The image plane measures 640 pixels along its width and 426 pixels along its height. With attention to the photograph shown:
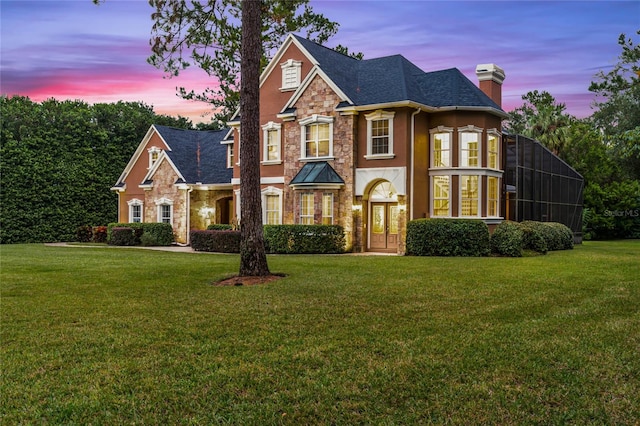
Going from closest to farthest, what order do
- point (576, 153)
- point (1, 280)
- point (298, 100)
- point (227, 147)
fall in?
point (1, 280)
point (298, 100)
point (227, 147)
point (576, 153)

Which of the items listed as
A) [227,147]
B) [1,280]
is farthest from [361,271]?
[227,147]

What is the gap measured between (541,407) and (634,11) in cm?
1882

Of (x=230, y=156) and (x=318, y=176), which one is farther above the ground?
(x=230, y=156)

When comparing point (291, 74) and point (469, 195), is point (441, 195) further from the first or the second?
point (291, 74)

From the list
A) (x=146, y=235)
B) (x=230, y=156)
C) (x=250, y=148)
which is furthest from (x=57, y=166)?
(x=250, y=148)

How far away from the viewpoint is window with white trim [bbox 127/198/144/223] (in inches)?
1342

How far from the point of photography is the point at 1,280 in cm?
1364

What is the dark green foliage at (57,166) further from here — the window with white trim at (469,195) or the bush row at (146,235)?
the window with white trim at (469,195)

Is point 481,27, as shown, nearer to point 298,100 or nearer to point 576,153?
point 298,100

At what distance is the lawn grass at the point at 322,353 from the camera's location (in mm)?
4988

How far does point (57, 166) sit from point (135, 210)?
570 cm

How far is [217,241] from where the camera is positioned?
80.1ft

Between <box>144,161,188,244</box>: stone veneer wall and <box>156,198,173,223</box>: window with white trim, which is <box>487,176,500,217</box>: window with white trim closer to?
<box>144,161,188,244</box>: stone veneer wall

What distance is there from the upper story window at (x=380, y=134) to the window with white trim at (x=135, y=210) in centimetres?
1634
